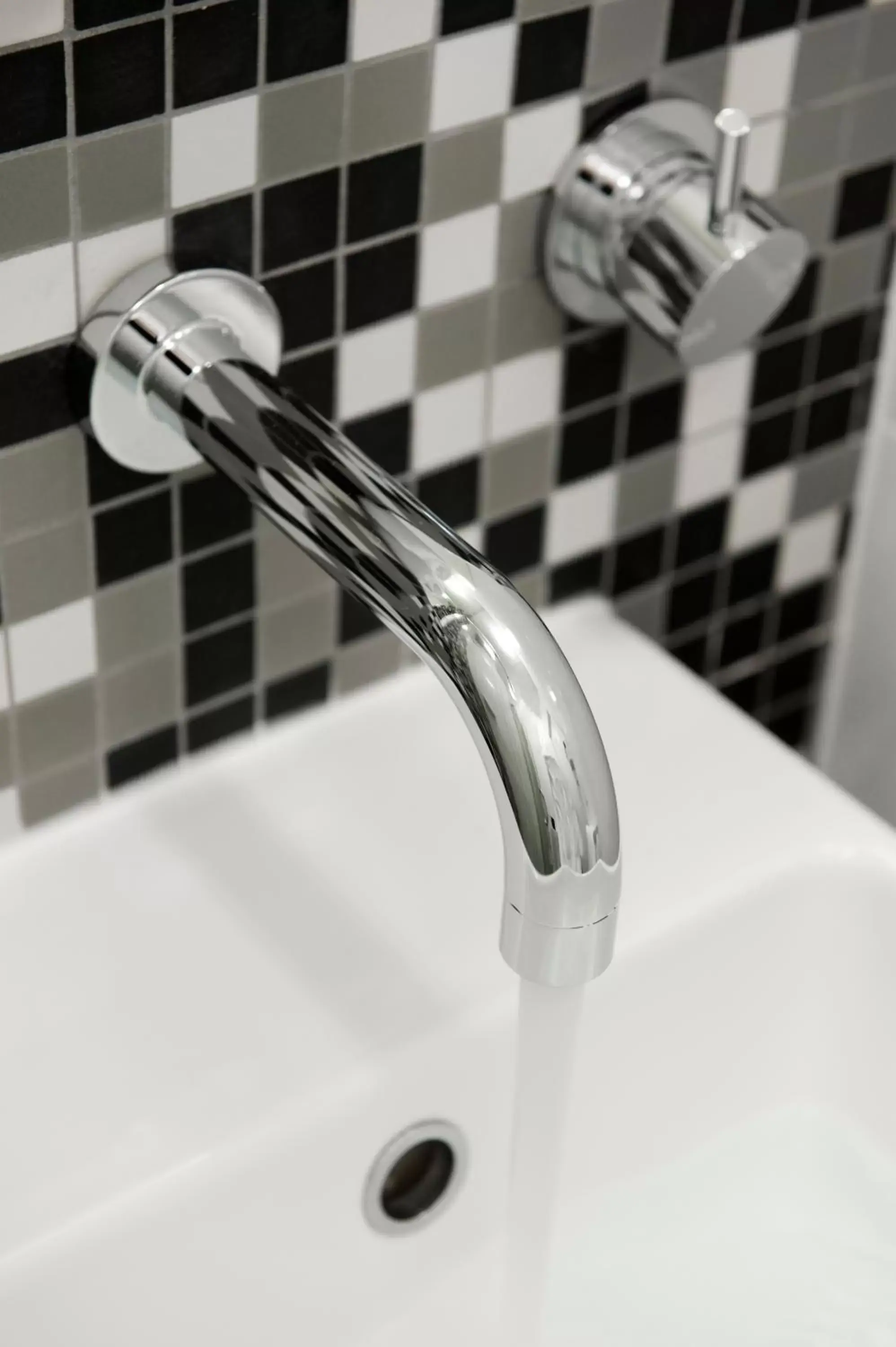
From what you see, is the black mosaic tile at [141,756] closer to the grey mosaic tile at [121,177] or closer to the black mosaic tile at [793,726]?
the grey mosaic tile at [121,177]

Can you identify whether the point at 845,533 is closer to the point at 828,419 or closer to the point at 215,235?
the point at 828,419

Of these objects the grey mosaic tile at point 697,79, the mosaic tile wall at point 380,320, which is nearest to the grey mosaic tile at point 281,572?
the mosaic tile wall at point 380,320

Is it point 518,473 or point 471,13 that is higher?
point 471,13

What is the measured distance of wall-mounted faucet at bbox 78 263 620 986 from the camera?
49cm

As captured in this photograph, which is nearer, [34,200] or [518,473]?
[34,200]

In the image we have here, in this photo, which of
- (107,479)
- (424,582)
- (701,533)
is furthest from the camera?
(701,533)

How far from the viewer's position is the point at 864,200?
29.7 inches

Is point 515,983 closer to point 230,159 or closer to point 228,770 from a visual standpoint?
point 228,770

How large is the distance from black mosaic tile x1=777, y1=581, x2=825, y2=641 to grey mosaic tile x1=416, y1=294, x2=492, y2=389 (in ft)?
0.82

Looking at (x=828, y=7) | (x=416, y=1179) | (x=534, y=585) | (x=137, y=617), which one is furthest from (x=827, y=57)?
(x=416, y=1179)

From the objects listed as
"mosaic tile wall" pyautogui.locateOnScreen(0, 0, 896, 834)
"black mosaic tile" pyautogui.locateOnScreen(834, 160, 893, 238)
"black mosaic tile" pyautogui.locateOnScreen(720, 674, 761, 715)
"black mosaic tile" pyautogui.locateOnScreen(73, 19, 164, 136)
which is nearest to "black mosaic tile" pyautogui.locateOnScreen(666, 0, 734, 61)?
"mosaic tile wall" pyautogui.locateOnScreen(0, 0, 896, 834)

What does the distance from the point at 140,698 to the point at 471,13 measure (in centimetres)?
25

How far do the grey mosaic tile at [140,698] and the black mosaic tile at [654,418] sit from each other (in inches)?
8.2

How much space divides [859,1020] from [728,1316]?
117 mm
